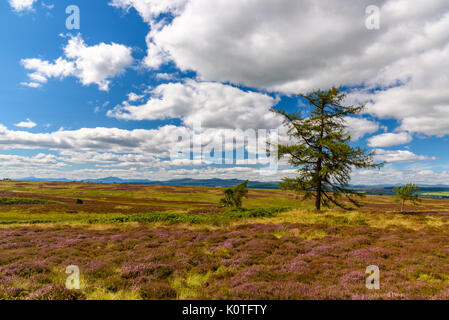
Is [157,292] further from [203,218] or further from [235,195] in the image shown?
[235,195]

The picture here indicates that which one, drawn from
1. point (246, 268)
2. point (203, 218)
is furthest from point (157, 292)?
point (203, 218)

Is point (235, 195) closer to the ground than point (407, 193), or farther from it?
closer to the ground

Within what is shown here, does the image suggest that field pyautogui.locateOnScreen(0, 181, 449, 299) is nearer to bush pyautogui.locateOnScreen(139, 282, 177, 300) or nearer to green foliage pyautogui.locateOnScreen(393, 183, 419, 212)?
bush pyautogui.locateOnScreen(139, 282, 177, 300)

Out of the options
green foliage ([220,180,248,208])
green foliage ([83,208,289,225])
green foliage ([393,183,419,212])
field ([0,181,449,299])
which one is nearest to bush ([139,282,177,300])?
field ([0,181,449,299])

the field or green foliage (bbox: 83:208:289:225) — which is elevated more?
the field

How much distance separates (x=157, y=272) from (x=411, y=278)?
9161 millimetres

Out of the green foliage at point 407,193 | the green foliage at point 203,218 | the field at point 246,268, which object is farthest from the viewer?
the green foliage at point 407,193

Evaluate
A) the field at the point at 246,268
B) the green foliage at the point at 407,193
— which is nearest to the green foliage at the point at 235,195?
the field at the point at 246,268

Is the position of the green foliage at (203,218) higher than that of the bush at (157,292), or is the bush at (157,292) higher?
the bush at (157,292)

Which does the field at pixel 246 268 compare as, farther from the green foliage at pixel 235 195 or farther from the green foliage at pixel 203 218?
the green foliage at pixel 235 195

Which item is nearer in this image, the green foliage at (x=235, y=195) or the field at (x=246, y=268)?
the field at (x=246, y=268)

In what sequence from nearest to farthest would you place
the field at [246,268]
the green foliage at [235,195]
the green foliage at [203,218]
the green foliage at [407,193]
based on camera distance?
the field at [246,268]
the green foliage at [203,218]
the green foliage at [407,193]
the green foliage at [235,195]
